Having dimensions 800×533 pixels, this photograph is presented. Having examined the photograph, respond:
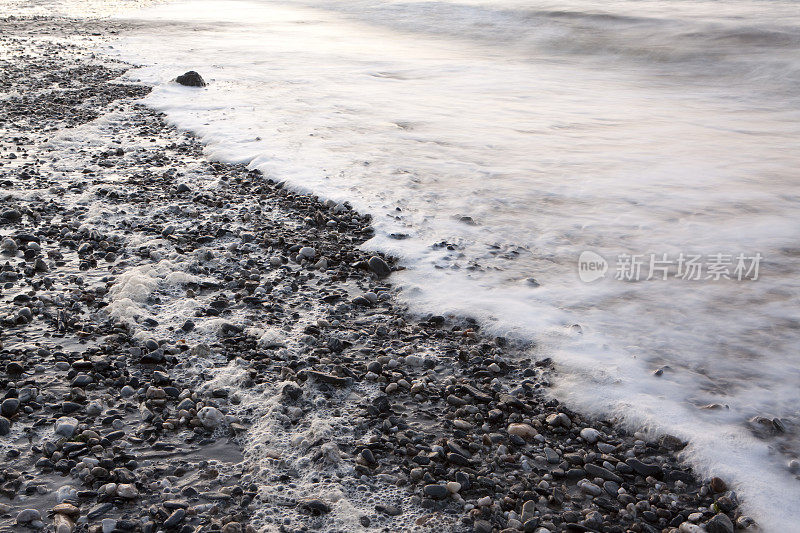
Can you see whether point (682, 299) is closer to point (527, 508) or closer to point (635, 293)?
point (635, 293)

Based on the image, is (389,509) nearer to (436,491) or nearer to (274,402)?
(436,491)

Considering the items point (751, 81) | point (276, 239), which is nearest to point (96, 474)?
point (276, 239)

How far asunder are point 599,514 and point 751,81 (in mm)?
17831

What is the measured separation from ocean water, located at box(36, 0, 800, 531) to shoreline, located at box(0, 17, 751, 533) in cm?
43

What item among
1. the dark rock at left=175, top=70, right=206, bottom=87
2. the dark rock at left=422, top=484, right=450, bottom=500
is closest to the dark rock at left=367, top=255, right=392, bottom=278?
the dark rock at left=422, top=484, right=450, bottom=500

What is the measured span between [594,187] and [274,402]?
242 inches

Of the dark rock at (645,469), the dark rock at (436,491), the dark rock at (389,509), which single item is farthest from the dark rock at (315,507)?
the dark rock at (645,469)

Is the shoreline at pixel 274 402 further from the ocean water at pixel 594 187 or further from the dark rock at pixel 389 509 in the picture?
the ocean water at pixel 594 187

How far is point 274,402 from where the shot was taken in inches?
161

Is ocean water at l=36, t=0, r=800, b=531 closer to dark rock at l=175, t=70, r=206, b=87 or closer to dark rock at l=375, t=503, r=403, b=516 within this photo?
dark rock at l=175, t=70, r=206, b=87

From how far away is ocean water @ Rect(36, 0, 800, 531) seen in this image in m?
4.39

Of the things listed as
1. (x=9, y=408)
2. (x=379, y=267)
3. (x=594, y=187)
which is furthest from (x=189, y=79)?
(x=9, y=408)

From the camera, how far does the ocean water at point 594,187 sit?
173 inches

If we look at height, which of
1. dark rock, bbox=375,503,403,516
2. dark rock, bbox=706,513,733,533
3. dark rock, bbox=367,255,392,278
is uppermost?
dark rock, bbox=367,255,392,278
